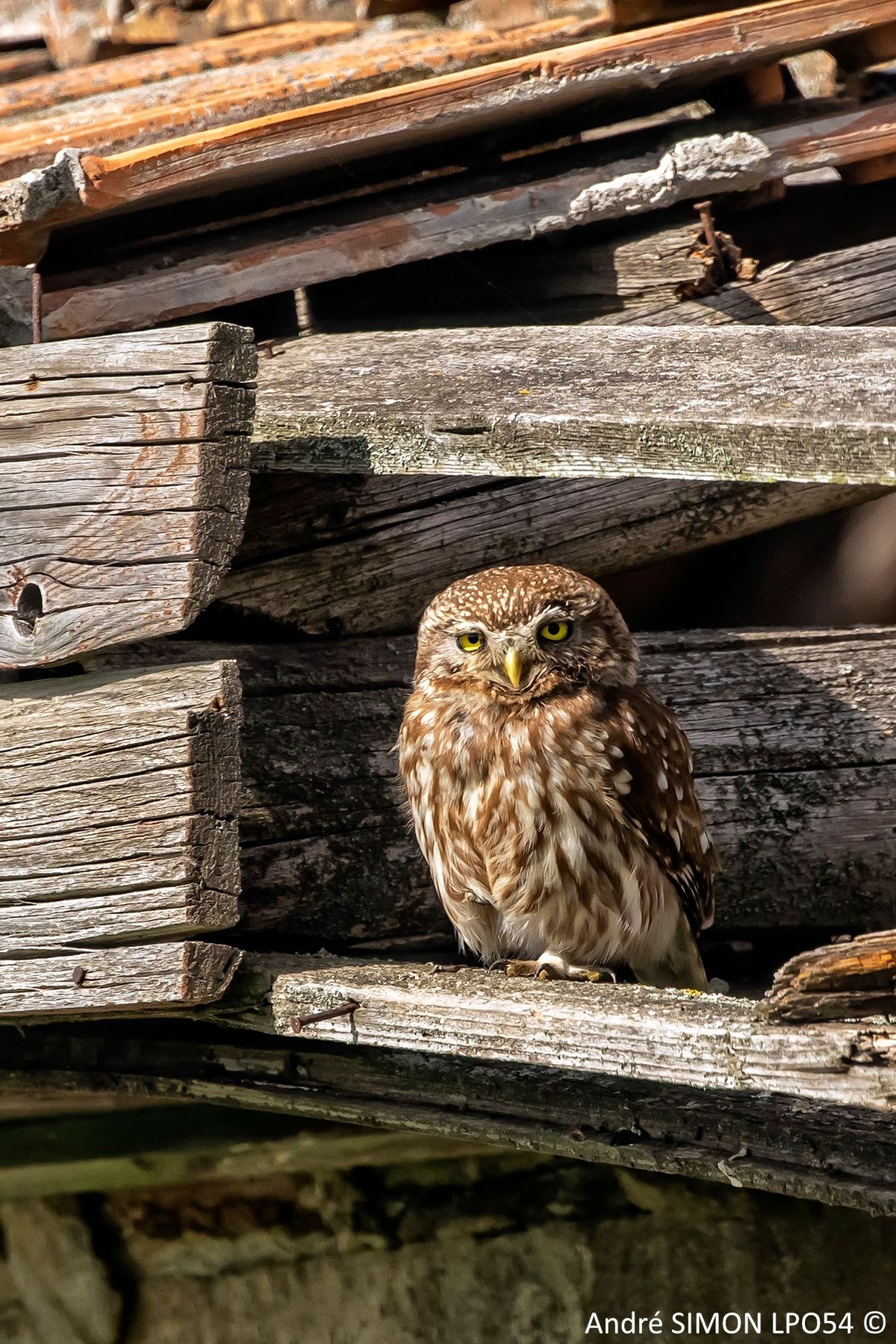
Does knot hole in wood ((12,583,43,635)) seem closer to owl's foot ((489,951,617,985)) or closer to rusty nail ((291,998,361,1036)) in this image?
rusty nail ((291,998,361,1036))

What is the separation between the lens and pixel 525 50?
3.42m

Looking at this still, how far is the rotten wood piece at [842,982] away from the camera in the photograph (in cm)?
202

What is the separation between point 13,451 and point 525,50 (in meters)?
1.47

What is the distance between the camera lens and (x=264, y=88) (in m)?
3.43

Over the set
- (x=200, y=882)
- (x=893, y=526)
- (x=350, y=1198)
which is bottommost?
(x=350, y=1198)

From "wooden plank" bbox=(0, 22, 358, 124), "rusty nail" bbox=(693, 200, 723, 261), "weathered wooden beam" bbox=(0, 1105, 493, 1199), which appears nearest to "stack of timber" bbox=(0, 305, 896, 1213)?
"weathered wooden beam" bbox=(0, 1105, 493, 1199)

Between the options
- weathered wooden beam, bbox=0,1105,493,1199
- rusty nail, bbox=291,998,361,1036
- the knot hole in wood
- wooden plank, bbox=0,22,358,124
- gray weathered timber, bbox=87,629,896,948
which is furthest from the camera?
wooden plank, bbox=0,22,358,124

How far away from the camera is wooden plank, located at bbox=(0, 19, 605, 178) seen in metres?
3.30

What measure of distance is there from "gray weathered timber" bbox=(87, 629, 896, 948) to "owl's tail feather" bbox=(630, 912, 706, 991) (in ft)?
0.44

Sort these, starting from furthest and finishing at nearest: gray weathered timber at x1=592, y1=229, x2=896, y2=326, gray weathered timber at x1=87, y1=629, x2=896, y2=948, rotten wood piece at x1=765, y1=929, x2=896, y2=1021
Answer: gray weathered timber at x1=592, y1=229, x2=896, y2=326 → gray weathered timber at x1=87, y1=629, x2=896, y2=948 → rotten wood piece at x1=765, y1=929, x2=896, y2=1021

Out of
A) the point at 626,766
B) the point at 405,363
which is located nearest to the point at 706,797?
the point at 626,766

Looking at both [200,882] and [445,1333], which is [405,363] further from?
[445,1333]

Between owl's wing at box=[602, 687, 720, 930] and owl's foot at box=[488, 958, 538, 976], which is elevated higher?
owl's wing at box=[602, 687, 720, 930]

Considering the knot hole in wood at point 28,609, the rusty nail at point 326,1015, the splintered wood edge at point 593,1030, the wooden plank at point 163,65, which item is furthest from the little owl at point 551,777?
the wooden plank at point 163,65
